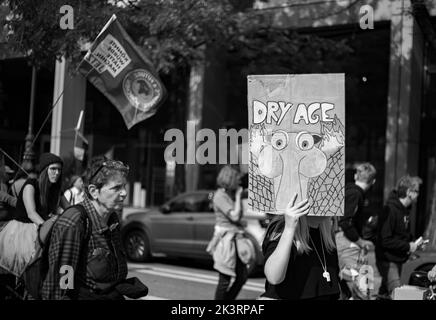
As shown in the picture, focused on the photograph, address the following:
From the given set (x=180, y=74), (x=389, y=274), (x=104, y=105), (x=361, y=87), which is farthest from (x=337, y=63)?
(x=389, y=274)

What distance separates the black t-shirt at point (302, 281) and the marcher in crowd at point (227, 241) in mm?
3998

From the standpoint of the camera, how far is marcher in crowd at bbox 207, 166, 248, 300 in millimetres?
7453

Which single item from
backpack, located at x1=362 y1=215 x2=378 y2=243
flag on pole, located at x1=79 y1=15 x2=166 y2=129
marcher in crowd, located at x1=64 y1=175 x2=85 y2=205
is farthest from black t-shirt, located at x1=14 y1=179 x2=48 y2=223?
backpack, located at x1=362 y1=215 x2=378 y2=243

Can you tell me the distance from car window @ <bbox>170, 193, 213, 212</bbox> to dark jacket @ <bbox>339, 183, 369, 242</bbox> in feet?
16.9

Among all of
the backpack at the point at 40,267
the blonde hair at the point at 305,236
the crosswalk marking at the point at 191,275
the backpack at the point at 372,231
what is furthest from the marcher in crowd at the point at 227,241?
the backpack at the point at 40,267

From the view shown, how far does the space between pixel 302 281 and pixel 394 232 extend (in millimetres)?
4247

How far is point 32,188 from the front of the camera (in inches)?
217

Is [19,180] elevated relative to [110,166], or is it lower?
lower

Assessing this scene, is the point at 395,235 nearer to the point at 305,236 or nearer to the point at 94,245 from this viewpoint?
the point at 305,236

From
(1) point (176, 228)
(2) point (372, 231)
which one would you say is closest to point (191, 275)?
(1) point (176, 228)

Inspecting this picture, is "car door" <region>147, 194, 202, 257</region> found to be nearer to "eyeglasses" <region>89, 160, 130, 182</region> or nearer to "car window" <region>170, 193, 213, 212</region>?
"car window" <region>170, 193, 213, 212</region>

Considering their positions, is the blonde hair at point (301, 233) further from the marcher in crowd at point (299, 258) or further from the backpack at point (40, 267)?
the backpack at point (40, 267)

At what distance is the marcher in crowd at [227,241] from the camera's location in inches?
293

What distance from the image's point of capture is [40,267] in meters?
3.31
